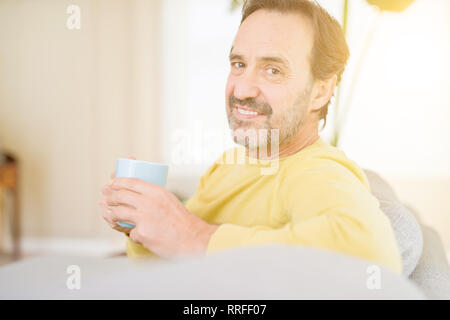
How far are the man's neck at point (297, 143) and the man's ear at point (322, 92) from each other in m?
0.03

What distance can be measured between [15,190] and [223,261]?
7.51 feet

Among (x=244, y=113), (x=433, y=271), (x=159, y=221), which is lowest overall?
(x=433, y=271)

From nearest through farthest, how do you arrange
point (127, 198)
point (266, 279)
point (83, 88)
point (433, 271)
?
point (266, 279), point (127, 198), point (433, 271), point (83, 88)

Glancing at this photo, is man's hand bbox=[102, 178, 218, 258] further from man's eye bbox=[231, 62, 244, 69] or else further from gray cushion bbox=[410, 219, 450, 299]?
gray cushion bbox=[410, 219, 450, 299]

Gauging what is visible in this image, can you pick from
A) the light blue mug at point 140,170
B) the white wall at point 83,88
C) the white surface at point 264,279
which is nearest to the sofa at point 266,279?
the white surface at point 264,279

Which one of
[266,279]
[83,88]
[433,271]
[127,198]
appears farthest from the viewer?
[83,88]

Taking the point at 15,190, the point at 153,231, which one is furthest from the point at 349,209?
the point at 15,190

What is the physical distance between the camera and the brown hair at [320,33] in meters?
0.51

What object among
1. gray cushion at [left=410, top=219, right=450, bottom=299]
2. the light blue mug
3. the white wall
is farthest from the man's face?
the white wall

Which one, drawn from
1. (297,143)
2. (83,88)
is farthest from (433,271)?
(83,88)

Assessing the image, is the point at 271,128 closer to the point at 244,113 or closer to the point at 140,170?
the point at 244,113

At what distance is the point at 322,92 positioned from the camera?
1.77 feet

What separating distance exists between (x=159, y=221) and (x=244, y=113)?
153 millimetres

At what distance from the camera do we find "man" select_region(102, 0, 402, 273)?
1.36ft
